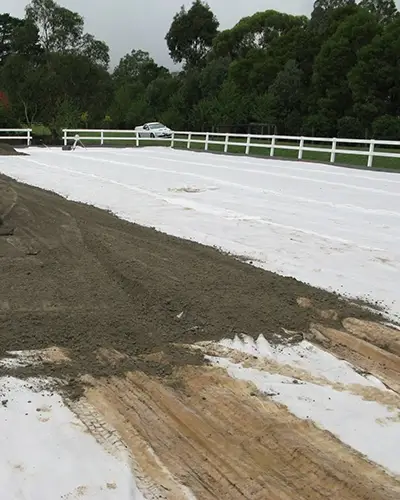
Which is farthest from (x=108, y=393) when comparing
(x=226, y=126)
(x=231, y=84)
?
(x=231, y=84)

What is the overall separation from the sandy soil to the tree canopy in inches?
1308

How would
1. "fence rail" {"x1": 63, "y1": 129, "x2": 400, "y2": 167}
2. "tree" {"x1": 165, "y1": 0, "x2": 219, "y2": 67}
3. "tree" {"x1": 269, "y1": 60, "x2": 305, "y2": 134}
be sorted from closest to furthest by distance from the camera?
"fence rail" {"x1": 63, "y1": 129, "x2": 400, "y2": 167} → "tree" {"x1": 269, "y1": 60, "x2": 305, "y2": 134} → "tree" {"x1": 165, "y1": 0, "x2": 219, "y2": 67}

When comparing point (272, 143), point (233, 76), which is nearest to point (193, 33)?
point (233, 76)

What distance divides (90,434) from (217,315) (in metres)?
2.04

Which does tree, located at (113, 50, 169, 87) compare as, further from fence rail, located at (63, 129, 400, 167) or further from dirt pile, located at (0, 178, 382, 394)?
dirt pile, located at (0, 178, 382, 394)

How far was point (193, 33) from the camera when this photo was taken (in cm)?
7294

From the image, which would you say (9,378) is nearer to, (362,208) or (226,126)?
(362,208)

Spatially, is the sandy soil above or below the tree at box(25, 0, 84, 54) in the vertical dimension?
below

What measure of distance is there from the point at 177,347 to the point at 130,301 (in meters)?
1.00

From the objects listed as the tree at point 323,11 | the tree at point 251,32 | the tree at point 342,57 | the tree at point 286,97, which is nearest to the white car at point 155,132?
the tree at point 286,97

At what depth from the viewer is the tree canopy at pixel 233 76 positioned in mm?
40656

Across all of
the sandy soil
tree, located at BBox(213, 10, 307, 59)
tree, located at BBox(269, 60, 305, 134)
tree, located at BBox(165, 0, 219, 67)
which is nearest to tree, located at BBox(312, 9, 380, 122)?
tree, located at BBox(269, 60, 305, 134)

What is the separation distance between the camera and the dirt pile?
4.35m

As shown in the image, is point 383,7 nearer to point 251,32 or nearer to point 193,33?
point 251,32
